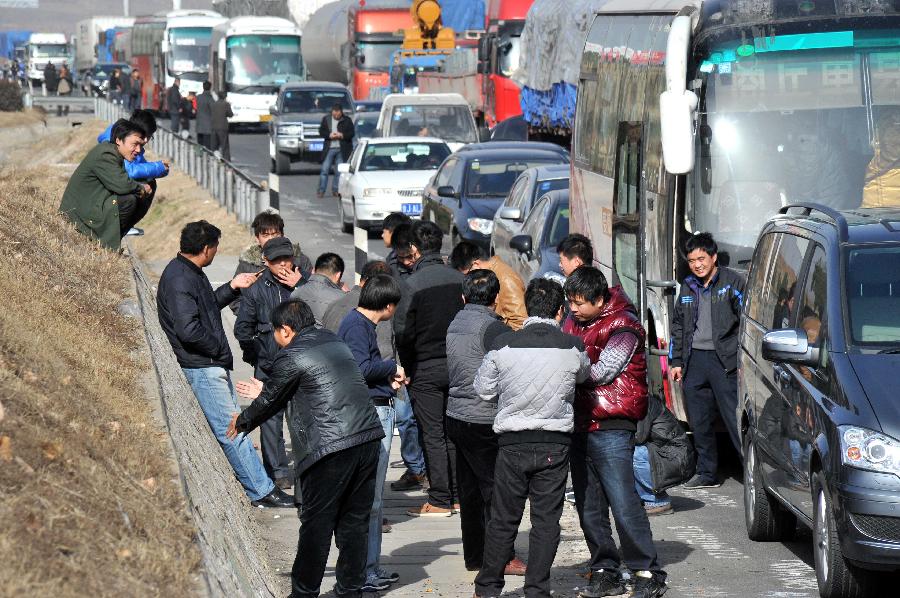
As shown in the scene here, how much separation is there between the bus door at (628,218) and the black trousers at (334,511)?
4737 mm

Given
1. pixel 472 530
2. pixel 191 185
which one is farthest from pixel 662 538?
pixel 191 185

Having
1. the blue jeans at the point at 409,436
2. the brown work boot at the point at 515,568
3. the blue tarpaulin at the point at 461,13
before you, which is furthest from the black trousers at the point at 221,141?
the brown work boot at the point at 515,568

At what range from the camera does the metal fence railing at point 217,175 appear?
82.0 feet

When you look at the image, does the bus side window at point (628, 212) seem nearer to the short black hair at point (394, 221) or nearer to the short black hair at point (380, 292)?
Result: the short black hair at point (394, 221)

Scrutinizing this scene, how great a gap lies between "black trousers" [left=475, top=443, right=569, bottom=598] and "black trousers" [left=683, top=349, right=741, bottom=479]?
10.9 ft

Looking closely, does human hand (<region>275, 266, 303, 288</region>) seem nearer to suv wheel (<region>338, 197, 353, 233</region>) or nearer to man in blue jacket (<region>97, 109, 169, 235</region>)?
man in blue jacket (<region>97, 109, 169, 235</region>)

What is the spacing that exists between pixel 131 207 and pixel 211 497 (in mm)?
6042

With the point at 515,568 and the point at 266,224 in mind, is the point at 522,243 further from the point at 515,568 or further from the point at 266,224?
the point at 515,568

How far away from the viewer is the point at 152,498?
245 inches

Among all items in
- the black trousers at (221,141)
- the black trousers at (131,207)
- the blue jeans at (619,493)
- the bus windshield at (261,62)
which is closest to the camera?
the blue jeans at (619,493)

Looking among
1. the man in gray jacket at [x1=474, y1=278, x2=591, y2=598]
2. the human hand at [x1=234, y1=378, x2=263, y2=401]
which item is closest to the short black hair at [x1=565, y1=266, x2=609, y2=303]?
the man in gray jacket at [x1=474, y1=278, x2=591, y2=598]

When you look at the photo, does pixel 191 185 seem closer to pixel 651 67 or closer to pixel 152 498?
pixel 651 67

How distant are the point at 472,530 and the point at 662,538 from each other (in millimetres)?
1359

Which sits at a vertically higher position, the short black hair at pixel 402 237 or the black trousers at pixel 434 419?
the short black hair at pixel 402 237
